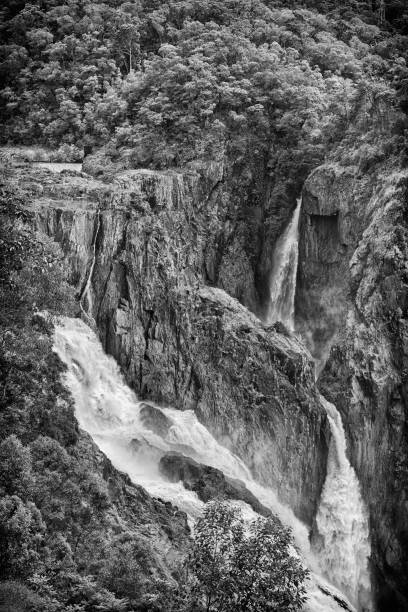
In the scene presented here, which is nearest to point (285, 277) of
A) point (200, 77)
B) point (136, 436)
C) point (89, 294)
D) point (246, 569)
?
point (89, 294)

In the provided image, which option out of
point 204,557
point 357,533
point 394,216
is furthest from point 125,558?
point 394,216

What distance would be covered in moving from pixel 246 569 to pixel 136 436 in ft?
47.6

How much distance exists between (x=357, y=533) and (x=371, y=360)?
25.4ft

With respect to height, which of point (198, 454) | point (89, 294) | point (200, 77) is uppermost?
point (200, 77)

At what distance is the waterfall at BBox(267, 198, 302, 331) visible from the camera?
36.1m

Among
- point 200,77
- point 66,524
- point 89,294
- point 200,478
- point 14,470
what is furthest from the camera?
point 200,77

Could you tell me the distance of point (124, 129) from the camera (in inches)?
1556

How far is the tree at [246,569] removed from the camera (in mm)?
12250

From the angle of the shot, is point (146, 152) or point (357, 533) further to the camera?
point (146, 152)

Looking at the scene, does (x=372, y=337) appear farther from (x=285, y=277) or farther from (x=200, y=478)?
(x=200, y=478)

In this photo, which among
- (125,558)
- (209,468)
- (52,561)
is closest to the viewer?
(52,561)

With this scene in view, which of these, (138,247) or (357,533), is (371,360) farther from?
(138,247)

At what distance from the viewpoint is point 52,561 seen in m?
15.8

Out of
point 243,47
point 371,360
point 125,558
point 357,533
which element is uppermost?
point 243,47
